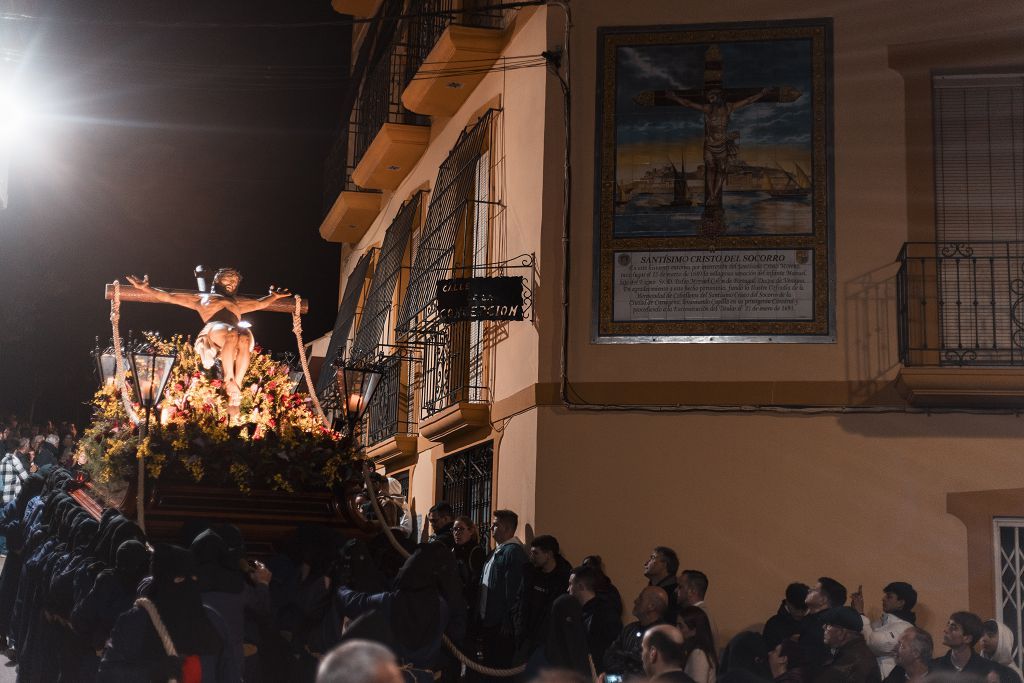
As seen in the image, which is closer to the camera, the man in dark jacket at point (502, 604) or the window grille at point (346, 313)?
the man in dark jacket at point (502, 604)

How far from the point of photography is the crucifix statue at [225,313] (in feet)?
36.0

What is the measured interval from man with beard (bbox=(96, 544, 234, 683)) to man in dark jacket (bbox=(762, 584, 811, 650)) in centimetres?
354

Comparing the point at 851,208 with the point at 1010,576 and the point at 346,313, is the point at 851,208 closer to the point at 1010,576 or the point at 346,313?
the point at 1010,576

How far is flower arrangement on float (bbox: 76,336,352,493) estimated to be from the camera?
9.36 m

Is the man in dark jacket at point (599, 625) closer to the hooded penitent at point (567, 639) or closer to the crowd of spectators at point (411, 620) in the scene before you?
the crowd of spectators at point (411, 620)

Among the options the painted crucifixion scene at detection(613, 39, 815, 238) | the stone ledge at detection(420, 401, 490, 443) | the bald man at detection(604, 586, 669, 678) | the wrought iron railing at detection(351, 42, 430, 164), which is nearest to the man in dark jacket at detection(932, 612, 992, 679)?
the bald man at detection(604, 586, 669, 678)

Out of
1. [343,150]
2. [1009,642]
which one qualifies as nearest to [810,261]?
[1009,642]

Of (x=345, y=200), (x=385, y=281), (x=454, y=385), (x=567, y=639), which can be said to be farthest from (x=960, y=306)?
(x=345, y=200)

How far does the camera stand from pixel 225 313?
11508 mm

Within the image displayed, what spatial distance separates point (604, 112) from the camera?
1248cm

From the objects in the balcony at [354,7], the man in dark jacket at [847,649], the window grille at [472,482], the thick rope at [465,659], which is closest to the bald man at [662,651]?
the man in dark jacket at [847,649]

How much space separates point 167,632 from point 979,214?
8.21 meters

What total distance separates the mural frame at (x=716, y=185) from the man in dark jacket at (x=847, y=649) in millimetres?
4201

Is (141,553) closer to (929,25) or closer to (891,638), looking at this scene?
(891,638)
